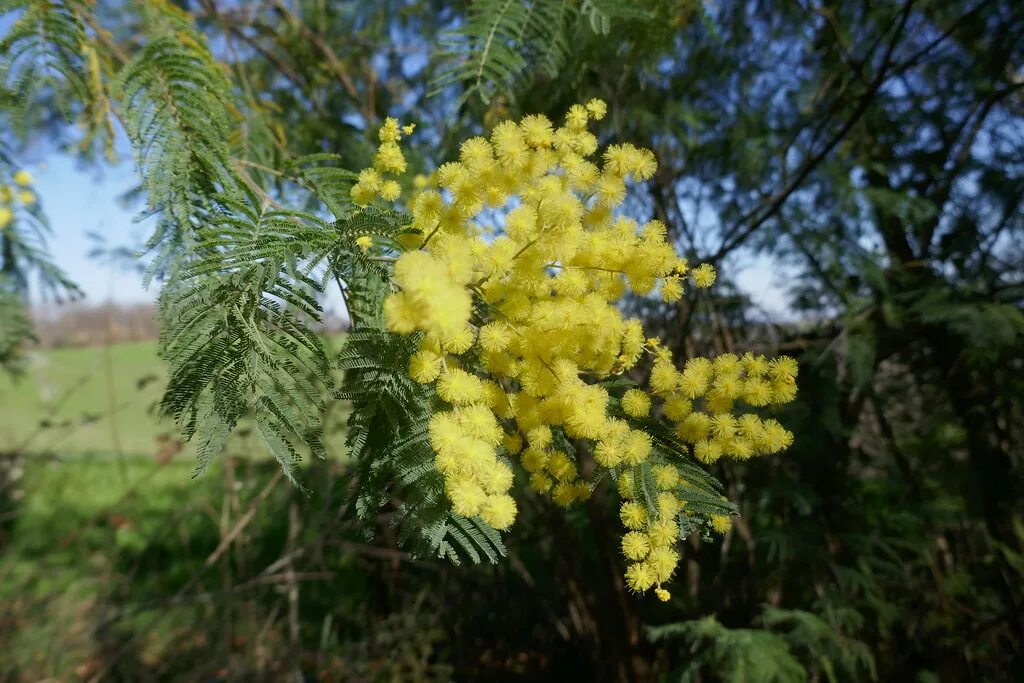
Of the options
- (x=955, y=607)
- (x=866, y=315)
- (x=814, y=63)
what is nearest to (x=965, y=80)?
(x=814, y=63)

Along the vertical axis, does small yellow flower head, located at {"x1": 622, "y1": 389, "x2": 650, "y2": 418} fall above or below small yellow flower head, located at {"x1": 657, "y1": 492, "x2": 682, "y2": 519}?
above

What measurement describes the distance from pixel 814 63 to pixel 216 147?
233cm

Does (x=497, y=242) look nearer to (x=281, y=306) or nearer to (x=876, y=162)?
(x=281, y=306)

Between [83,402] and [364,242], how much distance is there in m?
9.63

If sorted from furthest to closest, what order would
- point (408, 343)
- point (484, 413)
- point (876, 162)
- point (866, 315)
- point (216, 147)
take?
point (876, 162) < point (866, 315) < point (216, 147) < point (408, 343) < point (484, 413)

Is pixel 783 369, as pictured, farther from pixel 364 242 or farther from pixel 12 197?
pixel 12 197

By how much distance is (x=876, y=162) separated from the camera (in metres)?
2.27

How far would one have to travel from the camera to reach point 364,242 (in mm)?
690

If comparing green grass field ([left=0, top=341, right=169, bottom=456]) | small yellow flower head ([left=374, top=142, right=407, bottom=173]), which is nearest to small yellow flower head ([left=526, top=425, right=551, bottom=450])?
small yellow flower head ([left=374, top=142, right=407, bottom=173])

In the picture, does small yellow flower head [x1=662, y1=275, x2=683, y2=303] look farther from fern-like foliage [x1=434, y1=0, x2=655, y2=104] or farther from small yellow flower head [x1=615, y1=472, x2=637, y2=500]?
fern-like foliage [x1=434, y1=0, x2=655, y2=104]

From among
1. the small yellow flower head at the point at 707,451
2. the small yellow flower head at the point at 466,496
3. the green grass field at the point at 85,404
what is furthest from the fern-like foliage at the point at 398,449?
the green grass field at the point at 85,404

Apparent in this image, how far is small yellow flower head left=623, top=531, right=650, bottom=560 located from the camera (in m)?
0.63

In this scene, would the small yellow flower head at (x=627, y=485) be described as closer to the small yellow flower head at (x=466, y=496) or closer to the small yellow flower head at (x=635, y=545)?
the small yellow flower head at (x=635, y=545)

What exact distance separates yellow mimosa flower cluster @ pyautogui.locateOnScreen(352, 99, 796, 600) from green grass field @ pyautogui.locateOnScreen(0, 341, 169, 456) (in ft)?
9.13
